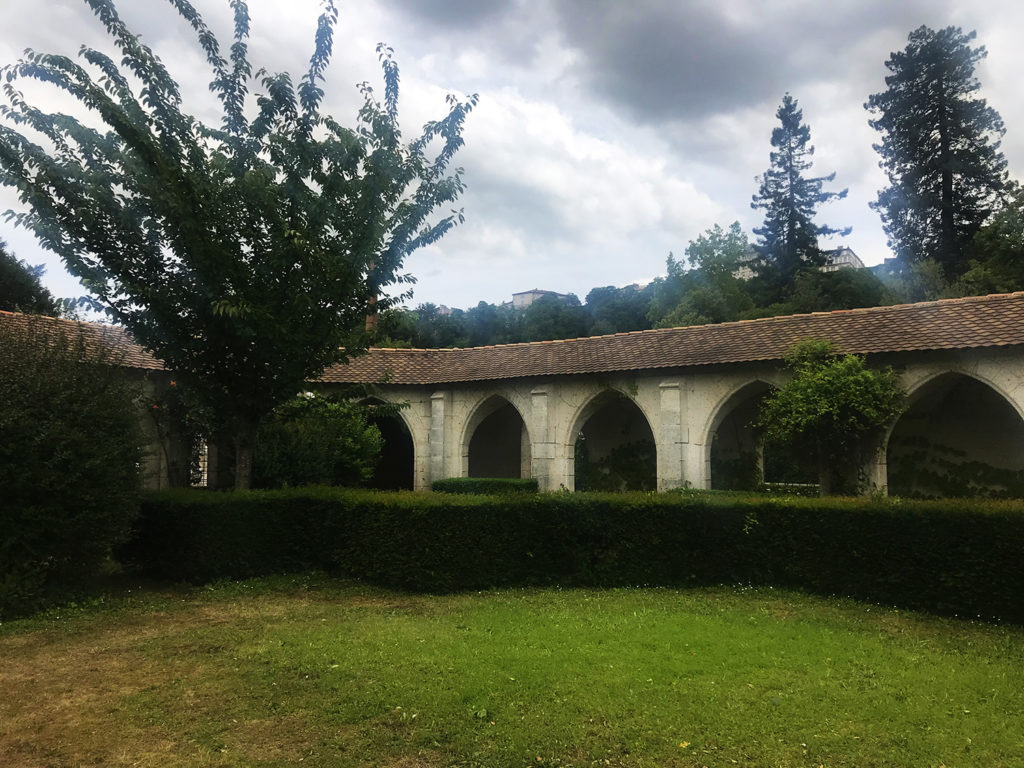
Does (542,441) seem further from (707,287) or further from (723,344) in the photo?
(707,287)

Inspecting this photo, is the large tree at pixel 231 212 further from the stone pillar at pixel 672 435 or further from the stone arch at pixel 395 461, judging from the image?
the stone arch at pixel 395 461

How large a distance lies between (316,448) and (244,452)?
10.3 ft

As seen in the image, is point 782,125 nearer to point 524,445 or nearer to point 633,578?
point 524,445

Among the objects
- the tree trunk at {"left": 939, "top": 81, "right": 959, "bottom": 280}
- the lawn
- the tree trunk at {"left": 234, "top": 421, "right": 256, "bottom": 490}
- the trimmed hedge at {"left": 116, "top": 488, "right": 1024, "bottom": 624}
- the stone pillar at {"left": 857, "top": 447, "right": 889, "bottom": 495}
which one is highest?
the tree trunk at {"left": 939, "top": 81, "right": 959, "bottom": 280}

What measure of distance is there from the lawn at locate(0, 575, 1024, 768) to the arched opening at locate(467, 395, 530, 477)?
1360 cm

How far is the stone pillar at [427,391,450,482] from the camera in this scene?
1753cm

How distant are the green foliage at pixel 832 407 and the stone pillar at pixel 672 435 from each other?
187cm

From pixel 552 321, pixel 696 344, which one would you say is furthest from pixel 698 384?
pixel 552 321

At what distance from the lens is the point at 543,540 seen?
802 cm

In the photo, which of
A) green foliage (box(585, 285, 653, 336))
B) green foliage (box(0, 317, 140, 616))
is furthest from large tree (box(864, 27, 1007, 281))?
green foliage (box(0, 317, 140, 616))

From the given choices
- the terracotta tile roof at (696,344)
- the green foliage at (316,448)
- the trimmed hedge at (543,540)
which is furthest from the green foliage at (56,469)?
the green foliage at (316,448)

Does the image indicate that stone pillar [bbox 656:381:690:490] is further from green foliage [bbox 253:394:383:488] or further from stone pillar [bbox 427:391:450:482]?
green foliage [bbox 253:394:383:488]

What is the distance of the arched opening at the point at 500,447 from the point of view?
819 inches

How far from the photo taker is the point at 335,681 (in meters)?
4.75
